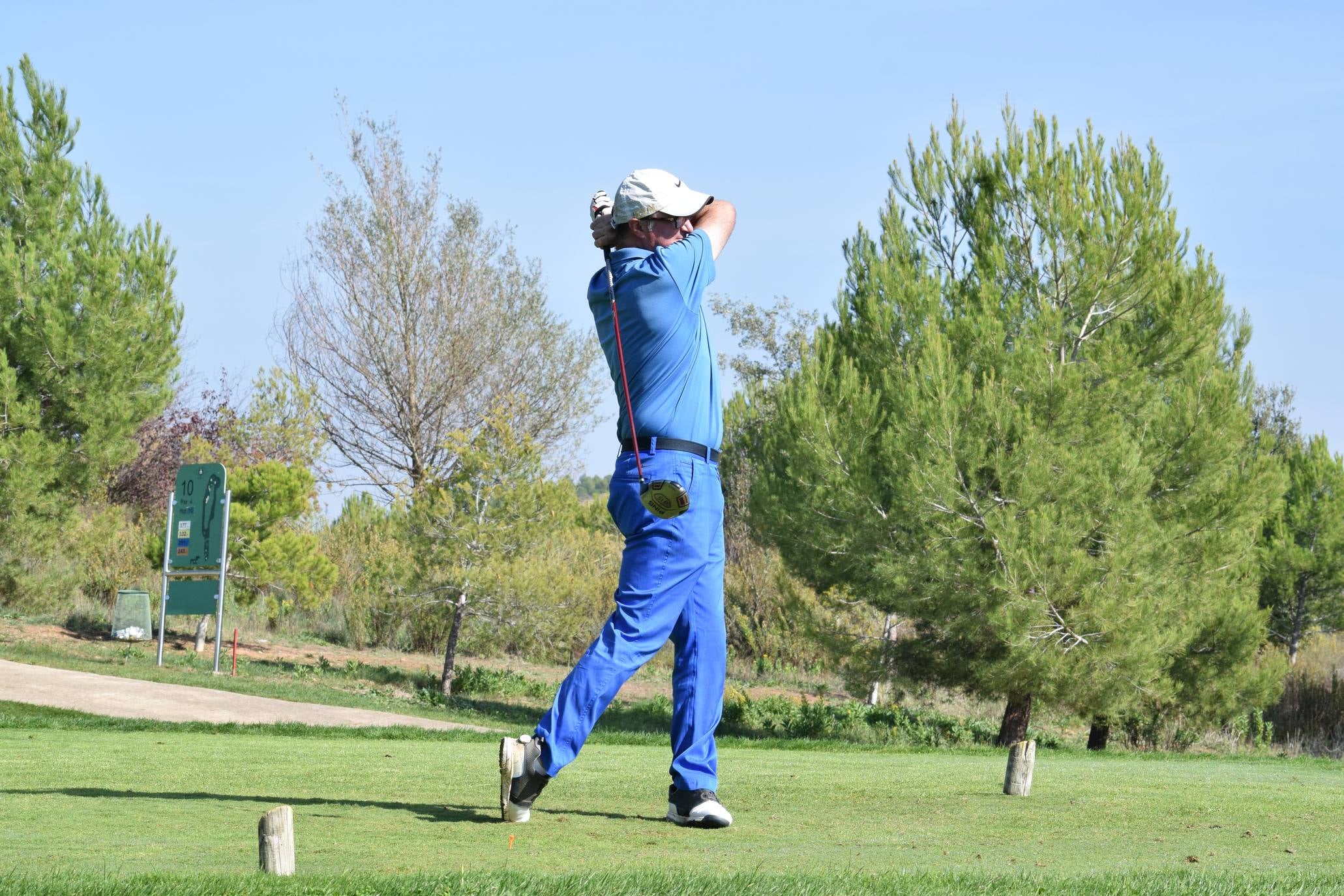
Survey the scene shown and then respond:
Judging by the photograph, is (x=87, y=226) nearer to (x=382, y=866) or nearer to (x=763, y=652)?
(x=763, y=652)

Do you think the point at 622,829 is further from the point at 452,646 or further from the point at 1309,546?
the point at 1309,546

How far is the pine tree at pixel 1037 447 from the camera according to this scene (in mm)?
14516

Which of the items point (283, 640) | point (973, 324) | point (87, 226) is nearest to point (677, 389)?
point (973, 324)

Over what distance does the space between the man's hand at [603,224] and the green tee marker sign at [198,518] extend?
14.8m

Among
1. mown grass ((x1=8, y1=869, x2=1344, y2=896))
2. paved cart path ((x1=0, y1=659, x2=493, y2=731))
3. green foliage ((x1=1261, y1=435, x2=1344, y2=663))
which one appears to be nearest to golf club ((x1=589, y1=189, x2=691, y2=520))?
mown grass ((x1=8, y1=869, x2=1344, y2=896))

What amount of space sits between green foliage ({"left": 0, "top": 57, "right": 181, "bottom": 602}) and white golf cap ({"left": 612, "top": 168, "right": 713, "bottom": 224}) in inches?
672

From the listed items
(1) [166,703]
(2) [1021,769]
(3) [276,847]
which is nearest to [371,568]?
(1) [166,703]

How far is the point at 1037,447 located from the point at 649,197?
10.5 meters

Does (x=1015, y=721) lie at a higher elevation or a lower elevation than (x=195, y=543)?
lower

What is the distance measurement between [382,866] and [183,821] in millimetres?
1037

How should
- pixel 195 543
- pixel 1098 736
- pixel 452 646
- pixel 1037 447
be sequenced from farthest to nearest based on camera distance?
pixel 452 646 → pixel 195 543 → pixel 1098 736 → pixel 1037 447

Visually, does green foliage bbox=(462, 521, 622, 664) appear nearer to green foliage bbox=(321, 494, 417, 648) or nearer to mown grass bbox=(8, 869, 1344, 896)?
green foliage bbox=(321, 494, 417, 648)

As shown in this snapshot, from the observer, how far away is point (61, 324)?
19562 mm

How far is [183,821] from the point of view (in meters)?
4.03
